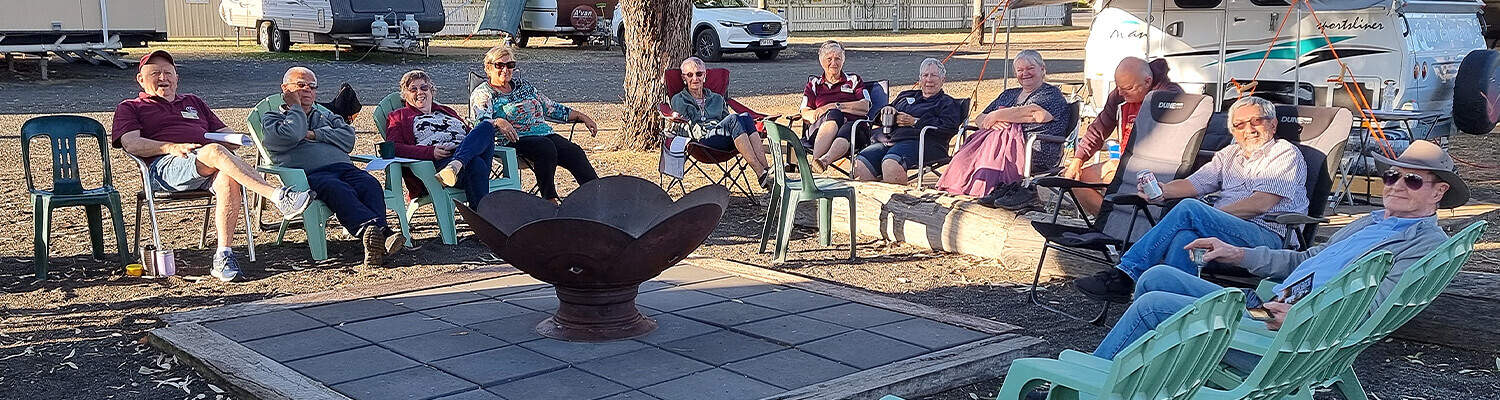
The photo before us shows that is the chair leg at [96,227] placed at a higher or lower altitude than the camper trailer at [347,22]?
lower

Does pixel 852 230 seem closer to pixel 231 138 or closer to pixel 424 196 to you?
pixel 424 196

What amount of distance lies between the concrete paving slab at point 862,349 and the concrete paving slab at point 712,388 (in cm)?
Result: 38

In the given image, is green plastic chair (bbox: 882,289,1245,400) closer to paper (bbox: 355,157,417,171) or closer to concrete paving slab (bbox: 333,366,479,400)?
concrete paving slab (bbox: 333,366,479,400)

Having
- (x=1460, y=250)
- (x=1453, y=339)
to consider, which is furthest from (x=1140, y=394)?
(x=1453, y=339)

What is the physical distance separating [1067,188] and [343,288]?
2922 mm

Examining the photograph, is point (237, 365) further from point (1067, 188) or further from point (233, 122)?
point (233, 122)

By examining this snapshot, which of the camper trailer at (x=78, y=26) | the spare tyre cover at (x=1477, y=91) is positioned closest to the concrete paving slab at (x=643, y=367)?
the spare tyre cover at (x=1477, y=91)

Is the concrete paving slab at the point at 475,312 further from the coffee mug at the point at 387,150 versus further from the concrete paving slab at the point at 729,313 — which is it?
the coffee mug at the point at 387,150

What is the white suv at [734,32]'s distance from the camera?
20.1 metres

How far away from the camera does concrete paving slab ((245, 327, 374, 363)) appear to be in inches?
160

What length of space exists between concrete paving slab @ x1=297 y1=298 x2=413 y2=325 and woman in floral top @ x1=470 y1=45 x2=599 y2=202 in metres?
2.01

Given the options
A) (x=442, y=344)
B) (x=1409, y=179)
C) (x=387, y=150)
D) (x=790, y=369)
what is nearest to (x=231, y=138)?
(x=387, y=150)

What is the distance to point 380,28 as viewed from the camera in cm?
1930

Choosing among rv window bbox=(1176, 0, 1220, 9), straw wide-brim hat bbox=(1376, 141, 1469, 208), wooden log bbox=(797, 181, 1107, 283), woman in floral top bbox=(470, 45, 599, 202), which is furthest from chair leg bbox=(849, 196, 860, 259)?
rv window bbox=(1176, 0, 1220, 9)
